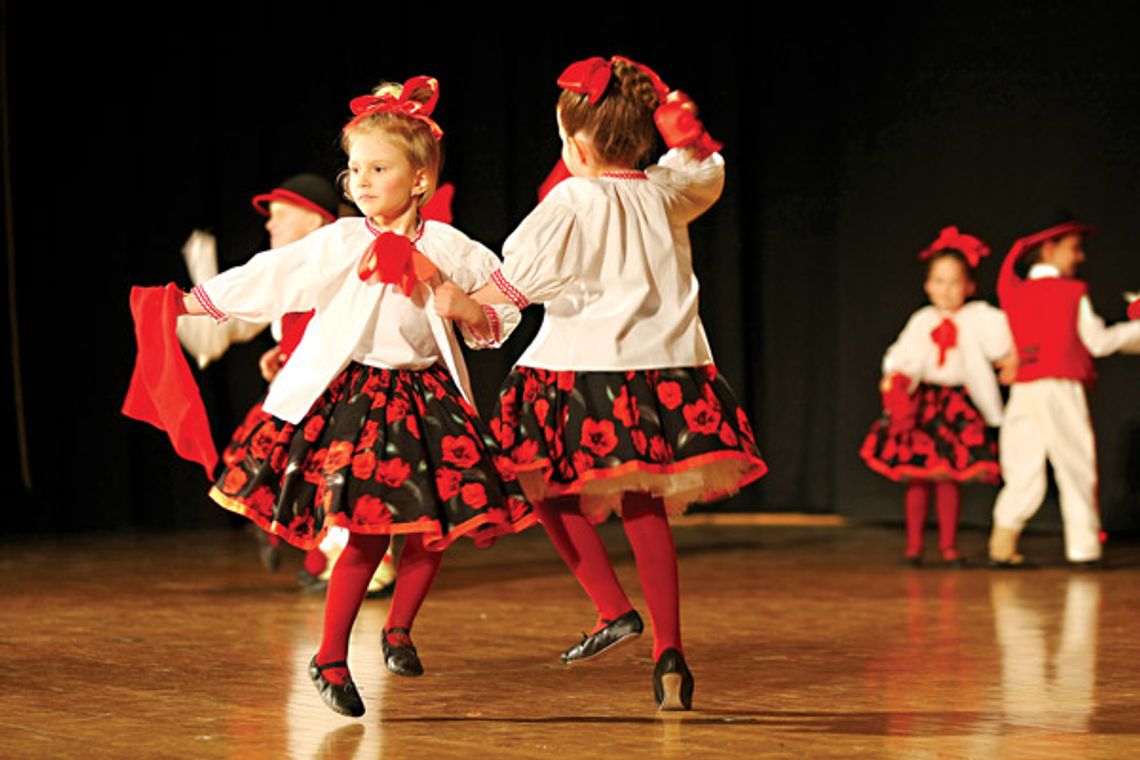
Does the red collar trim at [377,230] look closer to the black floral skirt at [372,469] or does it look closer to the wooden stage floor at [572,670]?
the black floral skirt at [372,469]

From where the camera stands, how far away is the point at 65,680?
3814 millimetres

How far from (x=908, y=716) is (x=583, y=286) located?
1.01m

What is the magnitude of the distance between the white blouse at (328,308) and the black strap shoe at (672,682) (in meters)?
0.62

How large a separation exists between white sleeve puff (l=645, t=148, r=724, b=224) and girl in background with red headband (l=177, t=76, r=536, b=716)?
1.25 feet

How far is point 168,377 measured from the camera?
3494 millimetres

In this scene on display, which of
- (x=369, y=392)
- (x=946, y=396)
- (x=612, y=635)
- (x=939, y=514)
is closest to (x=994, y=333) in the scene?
(x=946, y=396)

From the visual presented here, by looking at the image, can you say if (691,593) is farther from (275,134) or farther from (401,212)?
(275,134)

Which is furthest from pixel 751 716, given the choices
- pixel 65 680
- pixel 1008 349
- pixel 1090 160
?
pixel 1090 160

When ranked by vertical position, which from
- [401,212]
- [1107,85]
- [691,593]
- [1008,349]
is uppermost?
[1107,85]

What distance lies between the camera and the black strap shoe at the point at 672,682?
338 centimetres

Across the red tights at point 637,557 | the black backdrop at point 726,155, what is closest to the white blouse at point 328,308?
the red tights at point 637,557

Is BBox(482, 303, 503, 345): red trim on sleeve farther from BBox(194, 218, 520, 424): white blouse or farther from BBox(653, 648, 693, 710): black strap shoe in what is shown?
BBox(653, 648, 693, 710): black strap shoe

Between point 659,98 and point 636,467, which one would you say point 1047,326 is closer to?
point 659,98

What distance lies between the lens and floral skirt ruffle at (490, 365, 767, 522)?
3.38m
